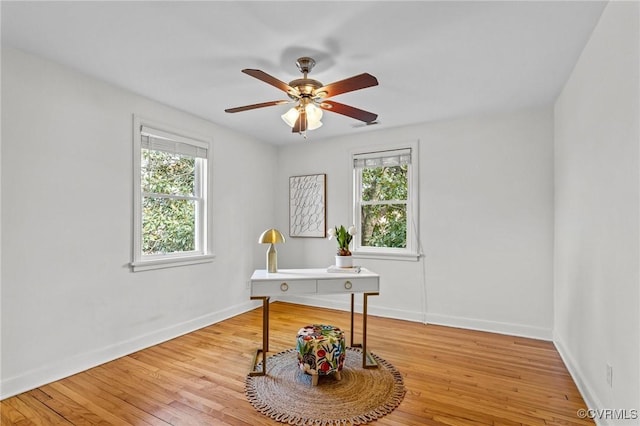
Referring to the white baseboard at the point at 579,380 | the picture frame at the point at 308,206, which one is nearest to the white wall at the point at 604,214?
the white baseboard at the point at 579,380

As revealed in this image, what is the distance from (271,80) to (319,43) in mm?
442

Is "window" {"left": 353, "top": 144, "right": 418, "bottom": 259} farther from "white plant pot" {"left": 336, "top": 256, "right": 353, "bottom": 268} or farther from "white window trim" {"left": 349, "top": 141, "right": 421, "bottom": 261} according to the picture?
"white plant pot" {"left": 336, "top": 256, "right": 353, "bottom": 268}

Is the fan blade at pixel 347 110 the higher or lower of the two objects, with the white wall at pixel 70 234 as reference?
higher

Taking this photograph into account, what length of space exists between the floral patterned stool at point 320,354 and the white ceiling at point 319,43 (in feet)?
6.69

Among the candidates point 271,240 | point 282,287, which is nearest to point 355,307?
point 282,287

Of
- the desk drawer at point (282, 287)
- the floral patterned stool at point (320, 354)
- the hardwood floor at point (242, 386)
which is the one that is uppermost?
the desk drawer at point (282, 287)

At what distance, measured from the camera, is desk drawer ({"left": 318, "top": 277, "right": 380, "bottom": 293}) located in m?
2.78

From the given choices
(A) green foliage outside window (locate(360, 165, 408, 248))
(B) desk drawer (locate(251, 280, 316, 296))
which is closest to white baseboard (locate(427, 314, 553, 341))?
(A) green foliage outside window (locate(360, 165, 408, 248))

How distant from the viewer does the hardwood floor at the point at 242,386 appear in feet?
6.88

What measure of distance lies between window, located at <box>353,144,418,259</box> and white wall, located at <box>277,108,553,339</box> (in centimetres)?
13

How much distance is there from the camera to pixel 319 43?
7.45 feet

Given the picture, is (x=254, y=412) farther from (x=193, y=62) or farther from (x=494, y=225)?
(x=494, y=225)

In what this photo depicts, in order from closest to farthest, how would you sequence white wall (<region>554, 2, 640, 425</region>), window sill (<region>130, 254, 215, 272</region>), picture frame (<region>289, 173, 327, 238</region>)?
1. white wall (<region>554, 2, 640, 425</region>)
2. window sill (<region>130, 254, 215, 272</region>)
3. picture frame (<region>289, 173, 327, 238</region>)

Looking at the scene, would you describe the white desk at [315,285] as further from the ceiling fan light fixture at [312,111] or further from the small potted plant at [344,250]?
the ceiling fan light fixture at [312,111]
